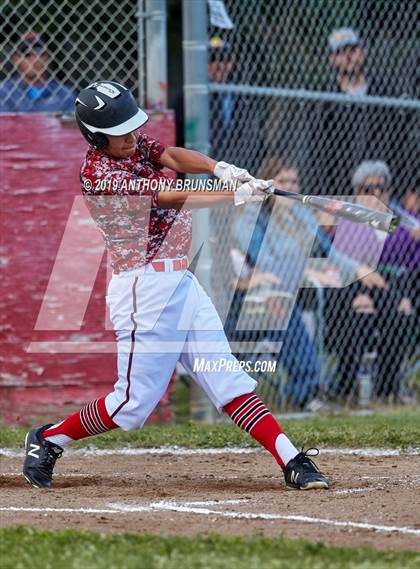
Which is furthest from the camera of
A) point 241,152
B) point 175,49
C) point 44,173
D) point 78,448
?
point 175,49

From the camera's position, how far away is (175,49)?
34.2ft

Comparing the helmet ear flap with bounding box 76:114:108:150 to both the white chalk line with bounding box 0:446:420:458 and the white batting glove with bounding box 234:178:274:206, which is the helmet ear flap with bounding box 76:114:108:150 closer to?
the white batting glove with bounding box 234:178:274:206

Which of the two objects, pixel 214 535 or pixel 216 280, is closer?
pixel 214 535

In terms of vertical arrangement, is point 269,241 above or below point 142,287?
below

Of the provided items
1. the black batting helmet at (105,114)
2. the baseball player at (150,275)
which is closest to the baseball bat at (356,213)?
the baseball player at (150,275)

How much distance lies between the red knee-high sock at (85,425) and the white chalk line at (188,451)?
3.59 feet

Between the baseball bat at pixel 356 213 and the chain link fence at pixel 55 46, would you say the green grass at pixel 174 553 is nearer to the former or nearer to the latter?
the baseball bat at pixel 356 213

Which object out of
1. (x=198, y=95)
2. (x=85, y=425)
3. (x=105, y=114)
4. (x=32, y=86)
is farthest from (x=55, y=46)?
(x=85, y=425)

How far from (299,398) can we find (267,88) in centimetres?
233

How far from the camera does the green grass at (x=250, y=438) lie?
7270 mm

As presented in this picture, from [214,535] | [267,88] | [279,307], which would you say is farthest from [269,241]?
[214,535]

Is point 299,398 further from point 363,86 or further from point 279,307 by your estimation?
point 363,86

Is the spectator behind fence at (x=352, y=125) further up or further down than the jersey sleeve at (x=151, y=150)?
further down

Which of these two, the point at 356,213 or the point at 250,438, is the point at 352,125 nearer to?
the point at 250,438
